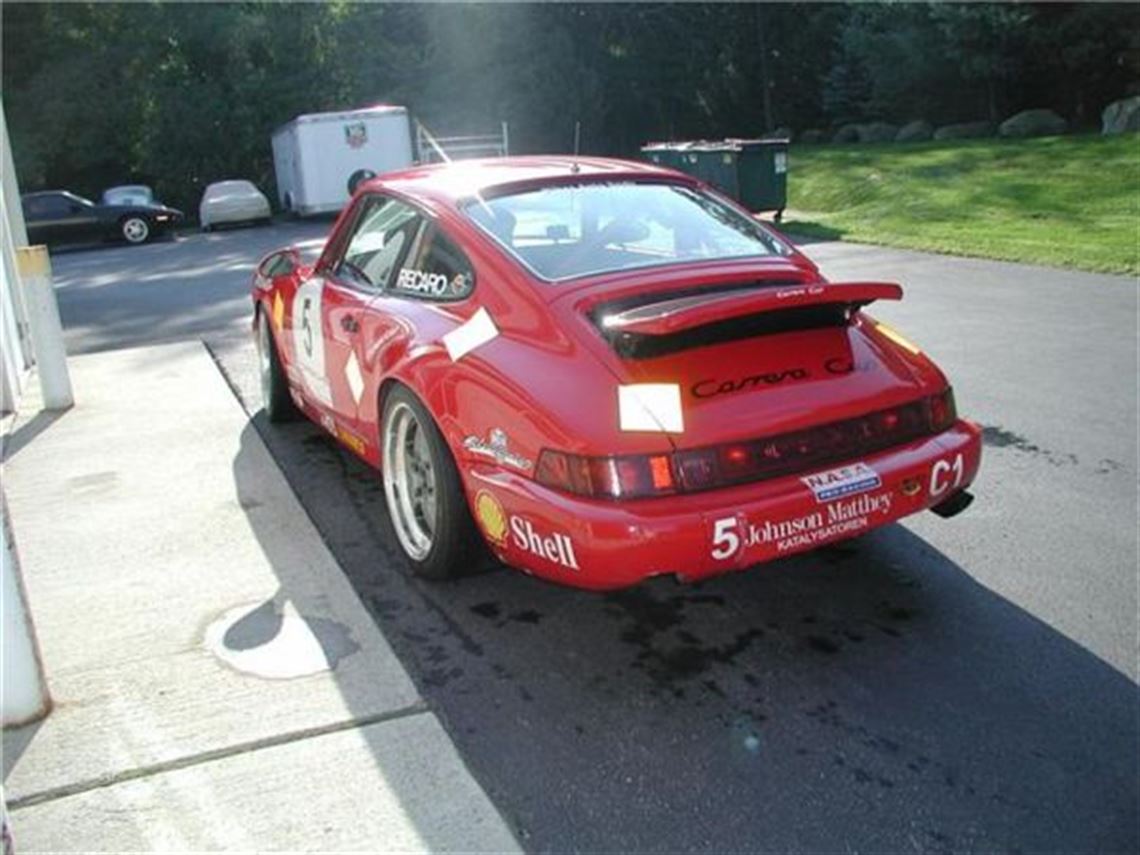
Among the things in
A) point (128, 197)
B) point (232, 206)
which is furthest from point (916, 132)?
point (128, 197)

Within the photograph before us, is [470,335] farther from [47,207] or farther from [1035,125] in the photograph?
[1035,125]

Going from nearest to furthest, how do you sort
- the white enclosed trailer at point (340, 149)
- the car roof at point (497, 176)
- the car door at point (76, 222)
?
the car roof at point (497, 176), the car door at point (76, 222), the white enclosed trailer at point (340, 149)

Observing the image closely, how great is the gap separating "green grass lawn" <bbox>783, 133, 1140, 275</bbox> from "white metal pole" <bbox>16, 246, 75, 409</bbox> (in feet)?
30.2

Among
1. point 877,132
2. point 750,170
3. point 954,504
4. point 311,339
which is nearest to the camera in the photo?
point 954,504

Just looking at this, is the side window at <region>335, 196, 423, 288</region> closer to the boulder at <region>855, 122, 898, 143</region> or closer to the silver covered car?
the silver covered car

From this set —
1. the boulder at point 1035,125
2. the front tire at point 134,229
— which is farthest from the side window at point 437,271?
the boulder at point 1035,125

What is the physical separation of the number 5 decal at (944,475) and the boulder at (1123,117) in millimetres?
22968

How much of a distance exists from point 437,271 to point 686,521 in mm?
1579

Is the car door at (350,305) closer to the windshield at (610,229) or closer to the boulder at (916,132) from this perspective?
the windshield at (610,229)

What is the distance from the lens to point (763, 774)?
8.92 feet

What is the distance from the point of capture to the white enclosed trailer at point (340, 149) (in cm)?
2566

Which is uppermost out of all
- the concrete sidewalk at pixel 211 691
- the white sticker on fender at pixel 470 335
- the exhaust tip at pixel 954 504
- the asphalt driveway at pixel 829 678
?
the white sticker on fender at pixel 470 335

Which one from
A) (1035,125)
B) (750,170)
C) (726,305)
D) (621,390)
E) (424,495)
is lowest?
(424,495)

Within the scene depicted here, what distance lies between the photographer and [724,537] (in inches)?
119
